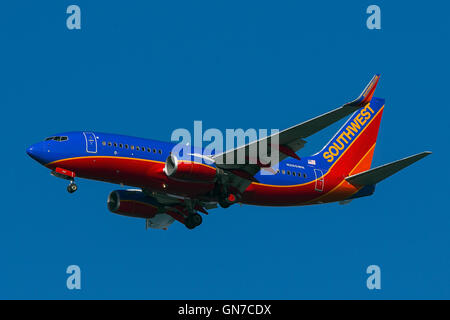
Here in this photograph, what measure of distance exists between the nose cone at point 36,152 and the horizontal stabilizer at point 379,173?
21131 mm

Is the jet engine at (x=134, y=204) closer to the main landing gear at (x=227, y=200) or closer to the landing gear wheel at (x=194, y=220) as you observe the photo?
the landing gear wheel at (x=194, y=220)

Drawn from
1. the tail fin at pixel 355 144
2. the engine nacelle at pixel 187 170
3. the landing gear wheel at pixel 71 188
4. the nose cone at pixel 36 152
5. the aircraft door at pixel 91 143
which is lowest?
the landing gear wheel at pixel 71 188

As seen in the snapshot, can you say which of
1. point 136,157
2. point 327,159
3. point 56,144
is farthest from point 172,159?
point 327,159

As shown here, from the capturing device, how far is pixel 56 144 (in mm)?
56875

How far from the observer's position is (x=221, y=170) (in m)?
59.5

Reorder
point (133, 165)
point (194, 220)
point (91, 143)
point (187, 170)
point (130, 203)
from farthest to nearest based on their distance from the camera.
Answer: point (130, 203)
point (194, 220)
point (133, 165)
point (187, 170)
point (91, 143)

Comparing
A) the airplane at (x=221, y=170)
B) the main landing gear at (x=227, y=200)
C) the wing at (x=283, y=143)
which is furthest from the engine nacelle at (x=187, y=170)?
the main landing gear at (x=227, y=200)

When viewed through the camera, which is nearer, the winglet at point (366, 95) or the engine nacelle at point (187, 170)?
the winglet at point (366, 95)

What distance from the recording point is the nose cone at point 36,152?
56.5 meters

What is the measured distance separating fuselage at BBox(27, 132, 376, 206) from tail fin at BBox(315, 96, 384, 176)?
3891 mm

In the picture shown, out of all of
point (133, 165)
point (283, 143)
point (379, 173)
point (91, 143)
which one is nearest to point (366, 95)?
point (283, 143)

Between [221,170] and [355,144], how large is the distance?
1269 centimetres

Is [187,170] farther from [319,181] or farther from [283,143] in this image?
[319,181]

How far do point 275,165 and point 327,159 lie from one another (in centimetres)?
603
